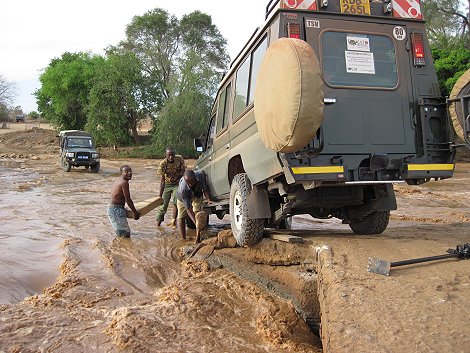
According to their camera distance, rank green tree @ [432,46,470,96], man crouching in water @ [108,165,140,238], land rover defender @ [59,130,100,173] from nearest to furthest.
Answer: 1. man crouching in water @ [108,165,140,238]
2. land rover defender @ [59,130,100,173]
3. green tree @ [432,46,470,96]

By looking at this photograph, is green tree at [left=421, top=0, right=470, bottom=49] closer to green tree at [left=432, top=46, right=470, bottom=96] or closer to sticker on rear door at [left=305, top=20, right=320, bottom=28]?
green tree at [left=432, top=46, right=470, bottom=96]

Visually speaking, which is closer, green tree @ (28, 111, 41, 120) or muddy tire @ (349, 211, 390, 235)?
muddy tire @ (349, 211, 390, 235)

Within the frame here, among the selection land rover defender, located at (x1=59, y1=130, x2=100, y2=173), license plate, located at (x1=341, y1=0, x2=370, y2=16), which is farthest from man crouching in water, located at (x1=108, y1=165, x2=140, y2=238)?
land rover defender, located at (x1=59, y1=130, x2=100, y2=173)

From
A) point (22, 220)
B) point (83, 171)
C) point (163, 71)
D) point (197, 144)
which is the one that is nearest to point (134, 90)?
point (163, 71)

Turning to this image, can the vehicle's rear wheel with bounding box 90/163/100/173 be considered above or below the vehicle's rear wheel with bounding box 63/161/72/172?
below

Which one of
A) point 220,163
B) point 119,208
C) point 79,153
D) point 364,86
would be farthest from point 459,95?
point 79,153

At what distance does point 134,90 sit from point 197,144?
103 feet

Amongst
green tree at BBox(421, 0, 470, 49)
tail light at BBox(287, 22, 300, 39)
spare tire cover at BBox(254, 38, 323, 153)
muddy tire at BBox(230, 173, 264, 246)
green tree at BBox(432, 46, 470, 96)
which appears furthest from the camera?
green tree at BBox(421, 0, 470, 49)

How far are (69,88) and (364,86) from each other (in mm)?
41686

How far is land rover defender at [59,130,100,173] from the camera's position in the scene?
79.9 feet

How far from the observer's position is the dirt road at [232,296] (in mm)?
3236

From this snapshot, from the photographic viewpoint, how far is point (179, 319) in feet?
15.2

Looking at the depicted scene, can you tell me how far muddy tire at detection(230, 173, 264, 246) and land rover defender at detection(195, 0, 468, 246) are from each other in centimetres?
2

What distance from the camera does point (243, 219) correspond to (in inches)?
214
